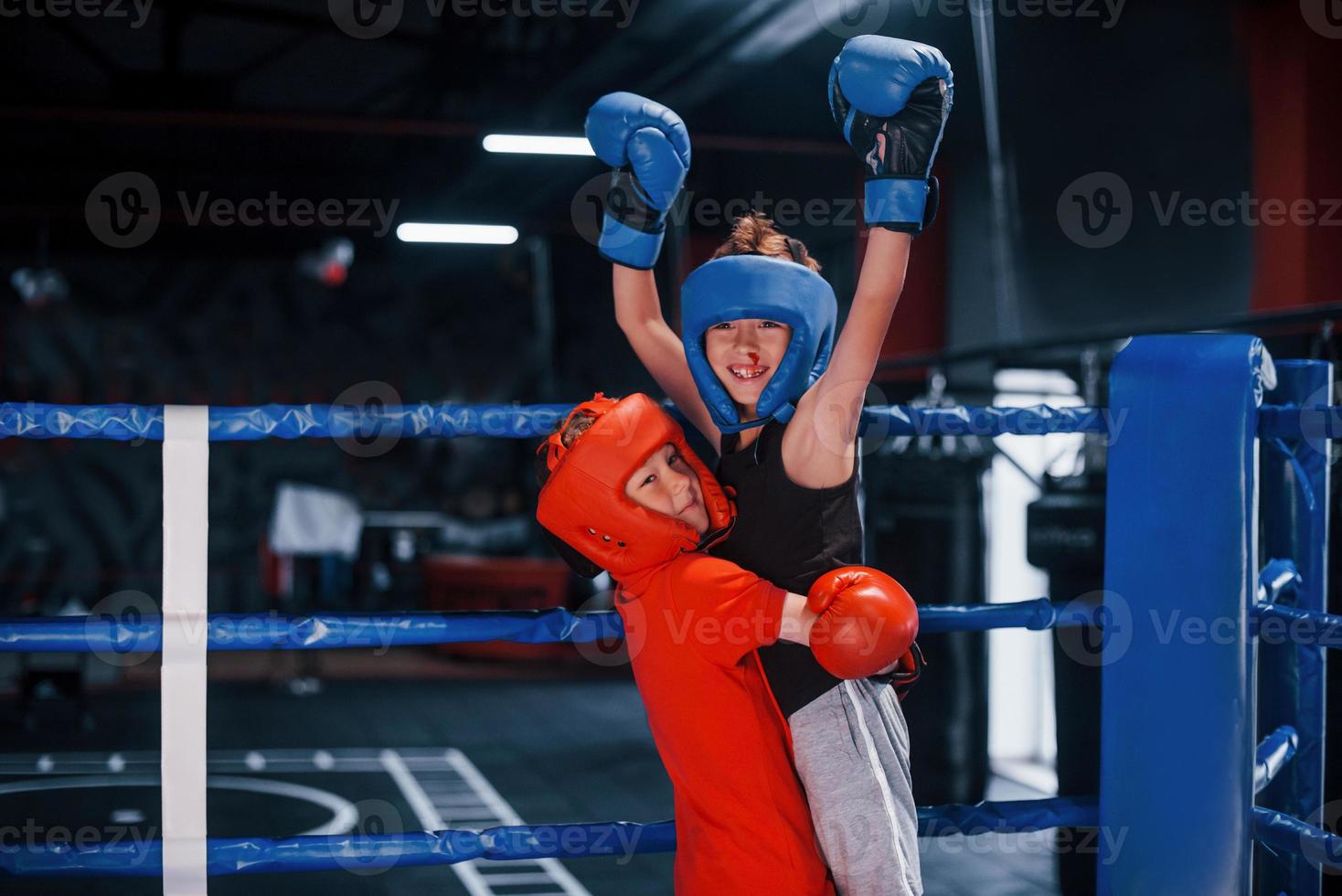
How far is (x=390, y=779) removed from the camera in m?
4.34

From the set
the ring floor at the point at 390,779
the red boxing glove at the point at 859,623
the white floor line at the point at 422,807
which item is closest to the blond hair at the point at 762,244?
the red boxing glove at the point at 859,623

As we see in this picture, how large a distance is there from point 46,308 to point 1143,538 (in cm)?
1054

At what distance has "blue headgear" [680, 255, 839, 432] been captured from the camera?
4.47ft

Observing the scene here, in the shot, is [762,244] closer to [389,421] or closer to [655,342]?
[655,342]

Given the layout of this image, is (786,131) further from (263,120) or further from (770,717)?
(770,717)

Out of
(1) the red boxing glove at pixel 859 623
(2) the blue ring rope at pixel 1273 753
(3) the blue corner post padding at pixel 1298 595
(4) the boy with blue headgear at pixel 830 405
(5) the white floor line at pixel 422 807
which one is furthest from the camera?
(5) the white floor line at pixel 422 807

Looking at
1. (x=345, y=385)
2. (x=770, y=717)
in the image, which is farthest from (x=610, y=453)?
(x=345, y=385)

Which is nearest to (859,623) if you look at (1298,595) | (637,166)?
(637,166)

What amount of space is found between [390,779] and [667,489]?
133 inches

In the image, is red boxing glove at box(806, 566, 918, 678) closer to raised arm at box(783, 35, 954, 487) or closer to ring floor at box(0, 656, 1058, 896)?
raised arm at box(783, 35, 954, 487)

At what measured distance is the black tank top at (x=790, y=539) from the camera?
1381 millimetres

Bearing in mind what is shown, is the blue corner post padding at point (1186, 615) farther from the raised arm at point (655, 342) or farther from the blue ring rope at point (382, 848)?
the raised arm at point (655, 342)

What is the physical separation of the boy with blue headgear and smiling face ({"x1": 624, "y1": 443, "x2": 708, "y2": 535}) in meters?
0.09

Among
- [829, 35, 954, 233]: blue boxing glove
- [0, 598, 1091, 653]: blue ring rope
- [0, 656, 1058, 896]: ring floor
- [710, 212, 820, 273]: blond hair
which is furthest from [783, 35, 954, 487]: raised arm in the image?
[0, 656, 1058, 896]: ring floor
